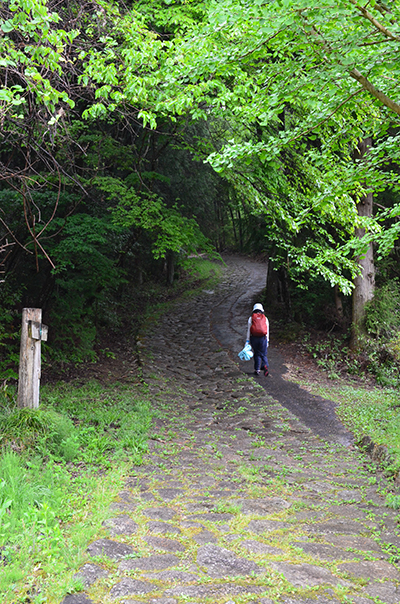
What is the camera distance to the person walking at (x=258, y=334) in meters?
9.79

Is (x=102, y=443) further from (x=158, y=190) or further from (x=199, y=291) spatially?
(x=199, y=291)

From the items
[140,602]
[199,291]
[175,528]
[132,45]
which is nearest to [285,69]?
[132,45]

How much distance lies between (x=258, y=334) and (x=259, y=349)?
0.49 meters

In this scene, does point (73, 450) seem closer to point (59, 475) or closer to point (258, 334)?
point (59, 475)

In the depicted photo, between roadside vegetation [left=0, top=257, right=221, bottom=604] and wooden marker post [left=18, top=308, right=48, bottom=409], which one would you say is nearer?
roadside vegetation [left=0, top=257, right=221, bottom=604]

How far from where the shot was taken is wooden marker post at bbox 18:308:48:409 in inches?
211

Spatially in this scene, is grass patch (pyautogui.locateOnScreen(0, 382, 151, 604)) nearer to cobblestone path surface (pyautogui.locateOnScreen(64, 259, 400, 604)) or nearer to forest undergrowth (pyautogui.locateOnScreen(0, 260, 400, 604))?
forest undergrowth (pyautogui.locateOnScreen(0, 260, 400, 604))

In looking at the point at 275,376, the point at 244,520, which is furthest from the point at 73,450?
the point at 275,376

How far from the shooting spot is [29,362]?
213 inches

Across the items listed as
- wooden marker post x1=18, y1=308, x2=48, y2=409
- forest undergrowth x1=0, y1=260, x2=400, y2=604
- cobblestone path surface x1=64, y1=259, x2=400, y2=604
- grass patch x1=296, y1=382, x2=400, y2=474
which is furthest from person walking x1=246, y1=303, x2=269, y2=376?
wooden marker post x1=18, y1=308, x2=48, y2=409

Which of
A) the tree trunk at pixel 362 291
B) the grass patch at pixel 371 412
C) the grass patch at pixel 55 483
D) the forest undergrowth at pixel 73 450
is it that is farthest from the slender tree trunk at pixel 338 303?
the grass patch at pixel 55 483

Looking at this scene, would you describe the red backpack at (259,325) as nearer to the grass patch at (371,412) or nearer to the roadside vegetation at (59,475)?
the grass patch at (371,412)

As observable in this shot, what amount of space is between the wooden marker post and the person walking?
530 cm

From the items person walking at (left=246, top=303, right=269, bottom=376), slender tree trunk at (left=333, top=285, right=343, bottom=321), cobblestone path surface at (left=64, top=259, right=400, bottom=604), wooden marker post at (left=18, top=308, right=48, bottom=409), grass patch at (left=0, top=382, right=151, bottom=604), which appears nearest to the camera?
grass patch at (left=0, top=382, right=151, bottom=604)
